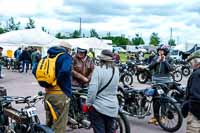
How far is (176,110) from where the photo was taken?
27.1 feet

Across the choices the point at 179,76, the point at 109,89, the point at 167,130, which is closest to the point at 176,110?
the point at 167,130

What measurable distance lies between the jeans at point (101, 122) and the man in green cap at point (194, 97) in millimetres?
1107

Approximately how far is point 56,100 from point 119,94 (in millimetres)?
3268

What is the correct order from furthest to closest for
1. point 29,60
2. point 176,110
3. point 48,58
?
point 29,60 < point 176,110 < point 48,58

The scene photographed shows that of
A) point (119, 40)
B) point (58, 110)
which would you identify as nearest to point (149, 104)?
point (58, 110)

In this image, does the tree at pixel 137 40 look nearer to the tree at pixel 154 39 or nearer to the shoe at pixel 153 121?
the tree at pixel 154 39

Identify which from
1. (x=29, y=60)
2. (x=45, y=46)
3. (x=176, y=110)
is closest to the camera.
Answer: (x=176, y=110)

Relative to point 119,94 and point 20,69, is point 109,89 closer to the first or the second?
point 119,94

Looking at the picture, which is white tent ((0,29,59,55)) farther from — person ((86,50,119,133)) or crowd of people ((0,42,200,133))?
person ((86,50,119,133))

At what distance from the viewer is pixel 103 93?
552cm

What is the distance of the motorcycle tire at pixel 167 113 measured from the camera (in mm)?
8195

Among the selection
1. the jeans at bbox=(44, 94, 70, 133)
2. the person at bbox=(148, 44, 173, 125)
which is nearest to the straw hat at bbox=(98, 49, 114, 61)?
the jeans at bbox=(44, 94, 70, 133)

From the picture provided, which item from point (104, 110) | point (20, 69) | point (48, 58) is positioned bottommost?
point (20, 69)

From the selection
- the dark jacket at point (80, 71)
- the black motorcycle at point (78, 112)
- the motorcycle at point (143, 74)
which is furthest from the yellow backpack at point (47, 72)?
the motorcycle at point (143, 74)
